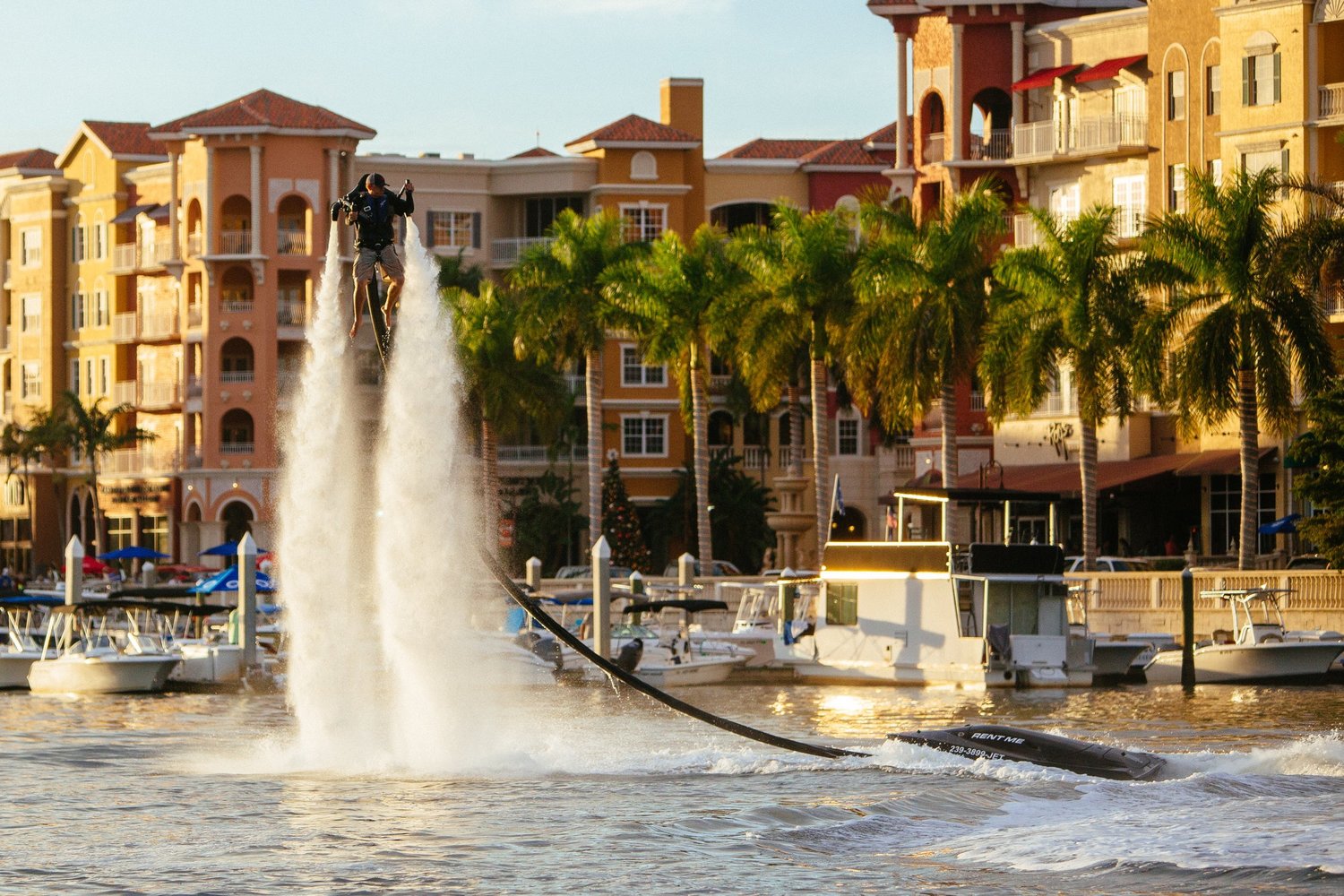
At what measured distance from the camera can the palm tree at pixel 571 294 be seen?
266ft

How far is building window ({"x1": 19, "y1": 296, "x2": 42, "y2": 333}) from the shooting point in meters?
120

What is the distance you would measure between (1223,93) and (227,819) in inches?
2085

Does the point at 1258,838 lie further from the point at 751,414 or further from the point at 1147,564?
the point at 751,414

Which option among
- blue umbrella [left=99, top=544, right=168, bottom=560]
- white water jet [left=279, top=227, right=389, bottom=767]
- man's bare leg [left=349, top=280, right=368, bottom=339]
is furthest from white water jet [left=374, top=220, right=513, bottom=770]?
blue umbrella [left=99, top=544, right=168, bottom=560]

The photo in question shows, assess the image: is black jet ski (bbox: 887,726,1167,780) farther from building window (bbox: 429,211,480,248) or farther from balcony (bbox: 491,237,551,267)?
building window (bbox: 429,211,480,248)

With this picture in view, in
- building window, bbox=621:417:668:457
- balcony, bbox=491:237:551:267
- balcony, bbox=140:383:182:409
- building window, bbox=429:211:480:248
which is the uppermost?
building window, bbox=429:211:480:248

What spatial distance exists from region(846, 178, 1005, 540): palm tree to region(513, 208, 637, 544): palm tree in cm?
1401

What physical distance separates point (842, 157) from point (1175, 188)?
29.8 meters

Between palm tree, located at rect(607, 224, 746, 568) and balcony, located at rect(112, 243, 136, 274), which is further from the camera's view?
balcony, located at rect(112, 243, 136, 274)

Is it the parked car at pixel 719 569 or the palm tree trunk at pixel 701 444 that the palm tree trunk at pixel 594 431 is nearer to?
the parked car at pixel 719 569

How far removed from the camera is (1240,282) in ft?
200

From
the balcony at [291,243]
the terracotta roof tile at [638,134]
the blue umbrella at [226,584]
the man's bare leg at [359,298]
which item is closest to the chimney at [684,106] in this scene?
the terracotta roof tile at [638,134]

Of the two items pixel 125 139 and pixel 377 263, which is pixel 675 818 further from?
pixel 125 139

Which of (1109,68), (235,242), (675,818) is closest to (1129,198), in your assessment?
(1109,68)
